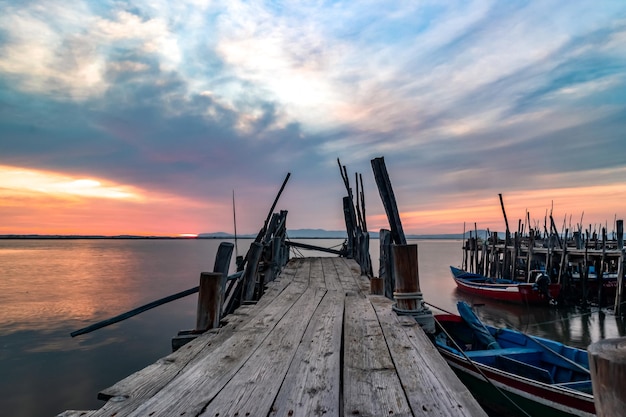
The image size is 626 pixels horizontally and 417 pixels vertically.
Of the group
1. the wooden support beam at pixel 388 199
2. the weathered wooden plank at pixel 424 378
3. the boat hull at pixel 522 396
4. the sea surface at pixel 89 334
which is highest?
the wooden support beam at pixel 388 199

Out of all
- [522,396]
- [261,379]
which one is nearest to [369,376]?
[261,379]

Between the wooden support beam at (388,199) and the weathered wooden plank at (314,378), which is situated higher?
the wooden support beam at (388,199)

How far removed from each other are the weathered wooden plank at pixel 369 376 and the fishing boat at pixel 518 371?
161 centimetres

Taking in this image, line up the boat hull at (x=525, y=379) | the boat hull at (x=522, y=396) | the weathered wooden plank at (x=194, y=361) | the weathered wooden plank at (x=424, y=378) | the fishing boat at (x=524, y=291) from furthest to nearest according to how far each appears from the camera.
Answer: the fishing boat at (x=524, y=291)
the boat hull at (x=525, y=379)
the boat hull at (x=522, y=396)
the weathered wooden plank at (x=194, y=361)
the weathered wooden plank at (x=424, y=378)

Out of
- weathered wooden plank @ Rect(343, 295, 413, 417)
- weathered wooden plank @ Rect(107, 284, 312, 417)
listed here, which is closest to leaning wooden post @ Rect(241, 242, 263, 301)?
weathered wooden plank @ Rect(107, 284, 312, 417)

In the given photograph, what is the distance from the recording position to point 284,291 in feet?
24.0

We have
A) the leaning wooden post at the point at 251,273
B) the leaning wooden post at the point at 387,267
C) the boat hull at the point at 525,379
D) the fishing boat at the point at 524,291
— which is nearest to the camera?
the boat hull at the point at 525,379

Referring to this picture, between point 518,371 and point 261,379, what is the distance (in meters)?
6.82

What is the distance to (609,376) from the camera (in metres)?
1.17

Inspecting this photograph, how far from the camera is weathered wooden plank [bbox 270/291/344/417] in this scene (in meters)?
2.25

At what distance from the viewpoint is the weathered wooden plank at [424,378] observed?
222 cm

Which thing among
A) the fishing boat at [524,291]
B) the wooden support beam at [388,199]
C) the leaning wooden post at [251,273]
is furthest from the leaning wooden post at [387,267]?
the fishing boat at [524,291]

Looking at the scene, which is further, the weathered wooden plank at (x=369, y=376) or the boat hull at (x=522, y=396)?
the boat hull at (x=522, y=396)

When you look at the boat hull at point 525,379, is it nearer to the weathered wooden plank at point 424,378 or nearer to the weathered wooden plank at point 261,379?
the weathered wooden plank at point 424,378
